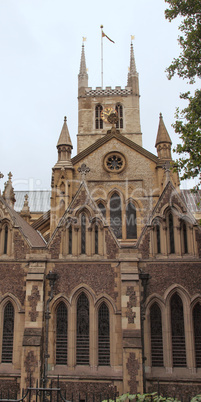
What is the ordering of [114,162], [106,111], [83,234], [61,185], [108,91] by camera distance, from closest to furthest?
1. [83,234]
2. [61,185]
3. [114,162]
4. [106,111]
5. [108,91]

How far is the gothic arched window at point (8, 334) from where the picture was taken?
574 inches

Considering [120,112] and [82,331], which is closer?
[82,331]

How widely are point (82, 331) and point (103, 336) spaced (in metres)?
0.79

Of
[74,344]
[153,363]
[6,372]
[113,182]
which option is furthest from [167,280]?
[113,182]

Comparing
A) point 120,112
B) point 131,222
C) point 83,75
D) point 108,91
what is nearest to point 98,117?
point 120,112

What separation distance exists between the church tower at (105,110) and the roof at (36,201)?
25.1ft

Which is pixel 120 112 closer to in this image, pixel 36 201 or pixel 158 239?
pixel 36 201

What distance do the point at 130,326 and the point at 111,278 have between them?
6.26 feet

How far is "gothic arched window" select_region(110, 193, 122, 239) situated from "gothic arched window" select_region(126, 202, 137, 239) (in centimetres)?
45

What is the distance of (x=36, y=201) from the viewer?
42.2 metres

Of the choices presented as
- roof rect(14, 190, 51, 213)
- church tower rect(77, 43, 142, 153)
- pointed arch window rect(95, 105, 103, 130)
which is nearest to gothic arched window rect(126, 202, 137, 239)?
church tower rect(77, 43, 142, 153)

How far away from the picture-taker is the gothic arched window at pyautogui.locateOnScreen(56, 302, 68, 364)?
14.3 m

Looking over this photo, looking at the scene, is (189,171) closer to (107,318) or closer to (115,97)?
(107,318)

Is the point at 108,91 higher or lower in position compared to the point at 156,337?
higher
